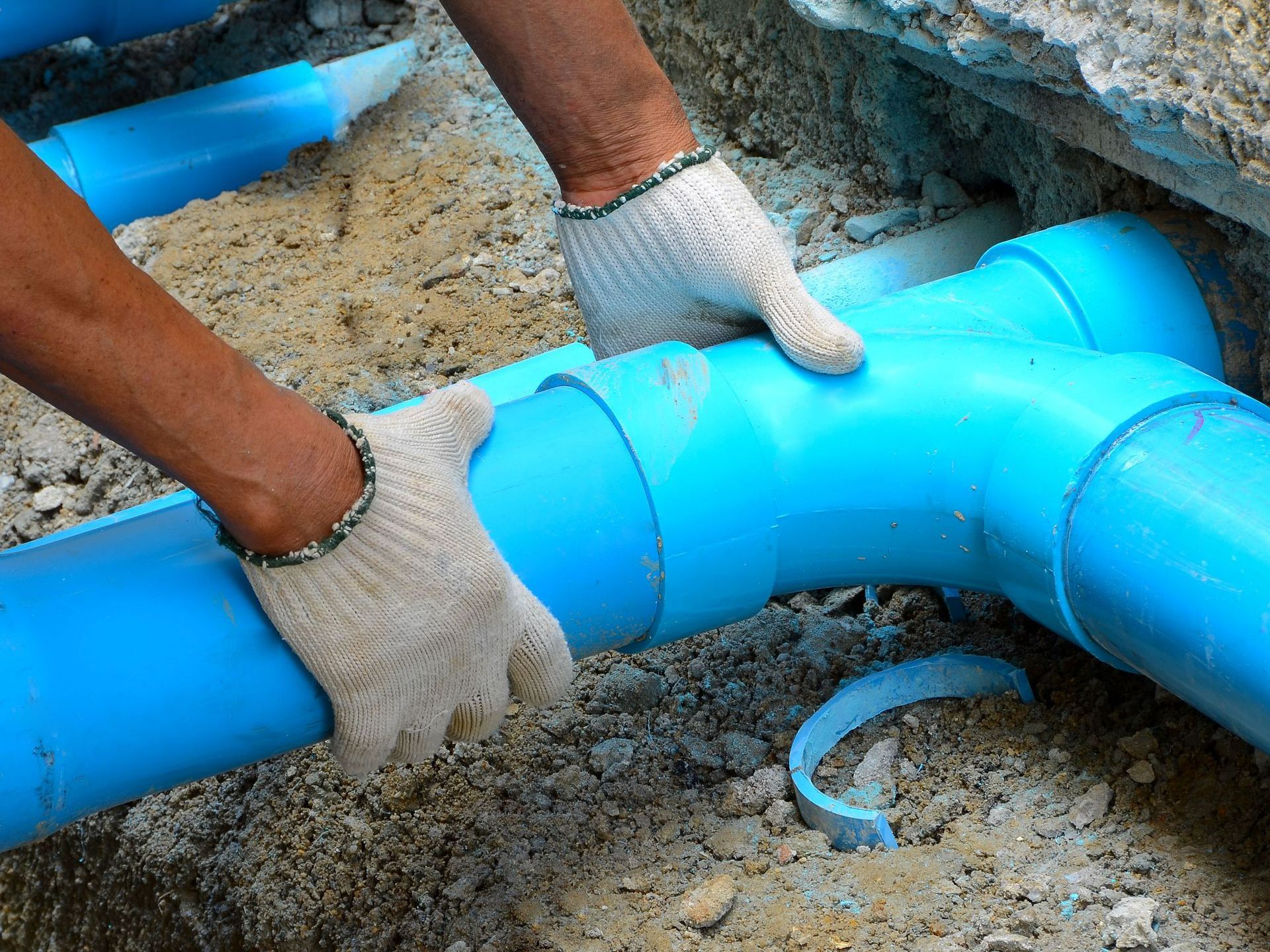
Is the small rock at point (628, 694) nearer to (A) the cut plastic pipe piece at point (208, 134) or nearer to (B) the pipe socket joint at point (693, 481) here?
(B) the pipe socket joint at point (693, 481)

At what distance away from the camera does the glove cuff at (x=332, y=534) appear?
44.5 inches

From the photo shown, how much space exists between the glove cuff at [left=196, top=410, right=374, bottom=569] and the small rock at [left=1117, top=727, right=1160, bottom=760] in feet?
2.83

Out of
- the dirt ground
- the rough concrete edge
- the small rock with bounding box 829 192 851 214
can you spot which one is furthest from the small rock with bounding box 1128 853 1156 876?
the small rock with bounding box 829 192 851 214

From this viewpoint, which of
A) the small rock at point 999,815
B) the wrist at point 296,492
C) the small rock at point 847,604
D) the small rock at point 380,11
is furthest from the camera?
the small rock at point 380,11

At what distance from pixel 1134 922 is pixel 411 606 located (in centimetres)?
73

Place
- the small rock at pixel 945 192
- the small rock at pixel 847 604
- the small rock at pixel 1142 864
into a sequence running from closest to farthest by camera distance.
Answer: the small rock at pixel 1142 864 → the small rock at pixel 847 604 → the small rock at pixel 945 192

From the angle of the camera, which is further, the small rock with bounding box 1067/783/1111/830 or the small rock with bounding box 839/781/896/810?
the small rock with bounding box 839/781/896/810

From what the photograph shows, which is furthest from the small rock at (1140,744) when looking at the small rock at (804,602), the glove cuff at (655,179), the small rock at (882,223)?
the small rock at (882,223)

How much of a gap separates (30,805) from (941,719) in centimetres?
100

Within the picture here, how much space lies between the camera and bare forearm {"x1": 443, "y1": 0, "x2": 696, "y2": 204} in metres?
1.43

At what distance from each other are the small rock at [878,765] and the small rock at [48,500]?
1530mm

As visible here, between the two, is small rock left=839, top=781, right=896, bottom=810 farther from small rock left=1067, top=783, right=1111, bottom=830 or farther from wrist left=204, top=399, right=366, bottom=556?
wrist left=204, top=399, right=366, bottom=556

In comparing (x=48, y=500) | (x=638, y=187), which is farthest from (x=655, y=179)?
(x=48, y=500)

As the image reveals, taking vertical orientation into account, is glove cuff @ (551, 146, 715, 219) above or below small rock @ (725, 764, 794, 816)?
above
